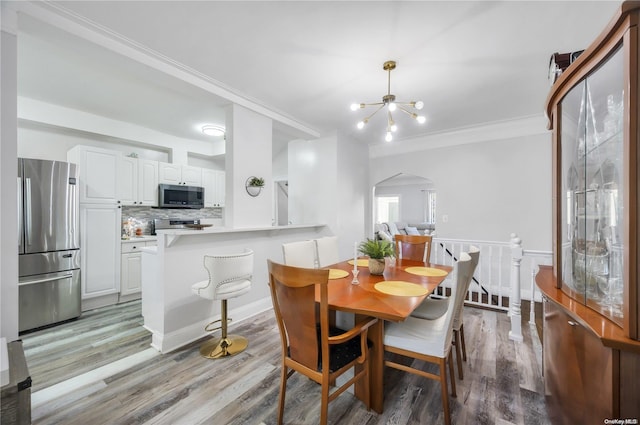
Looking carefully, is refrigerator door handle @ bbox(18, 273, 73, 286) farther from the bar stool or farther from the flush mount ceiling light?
the flush mount ceiling light

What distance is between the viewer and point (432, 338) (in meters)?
1.60

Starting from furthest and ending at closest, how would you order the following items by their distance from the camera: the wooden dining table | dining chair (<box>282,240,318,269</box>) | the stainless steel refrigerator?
the stainless steel refrigerator
dining chair (<box>282,240,318,269</box>)
the wooden dining table

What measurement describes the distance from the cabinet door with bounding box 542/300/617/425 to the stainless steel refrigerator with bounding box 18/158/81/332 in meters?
4.46

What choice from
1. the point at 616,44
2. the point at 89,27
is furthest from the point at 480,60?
the point at 89,27

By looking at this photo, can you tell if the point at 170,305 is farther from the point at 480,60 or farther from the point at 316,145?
the point at 480,60

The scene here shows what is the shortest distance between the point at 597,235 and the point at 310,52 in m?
2.29

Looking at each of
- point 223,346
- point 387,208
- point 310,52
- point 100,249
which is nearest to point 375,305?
point 223,346

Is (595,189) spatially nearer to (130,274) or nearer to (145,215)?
(130,274)

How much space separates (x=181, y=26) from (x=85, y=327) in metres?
3.26

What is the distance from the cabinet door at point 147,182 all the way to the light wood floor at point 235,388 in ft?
6.88

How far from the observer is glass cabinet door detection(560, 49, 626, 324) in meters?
0.98

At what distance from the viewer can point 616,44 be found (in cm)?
93

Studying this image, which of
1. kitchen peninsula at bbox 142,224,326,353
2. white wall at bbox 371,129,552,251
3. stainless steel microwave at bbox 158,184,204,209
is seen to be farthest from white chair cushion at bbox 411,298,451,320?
stainless steel microwave at bbox 158,184,204,209

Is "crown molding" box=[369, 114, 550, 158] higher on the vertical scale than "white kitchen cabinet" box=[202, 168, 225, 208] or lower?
higher
